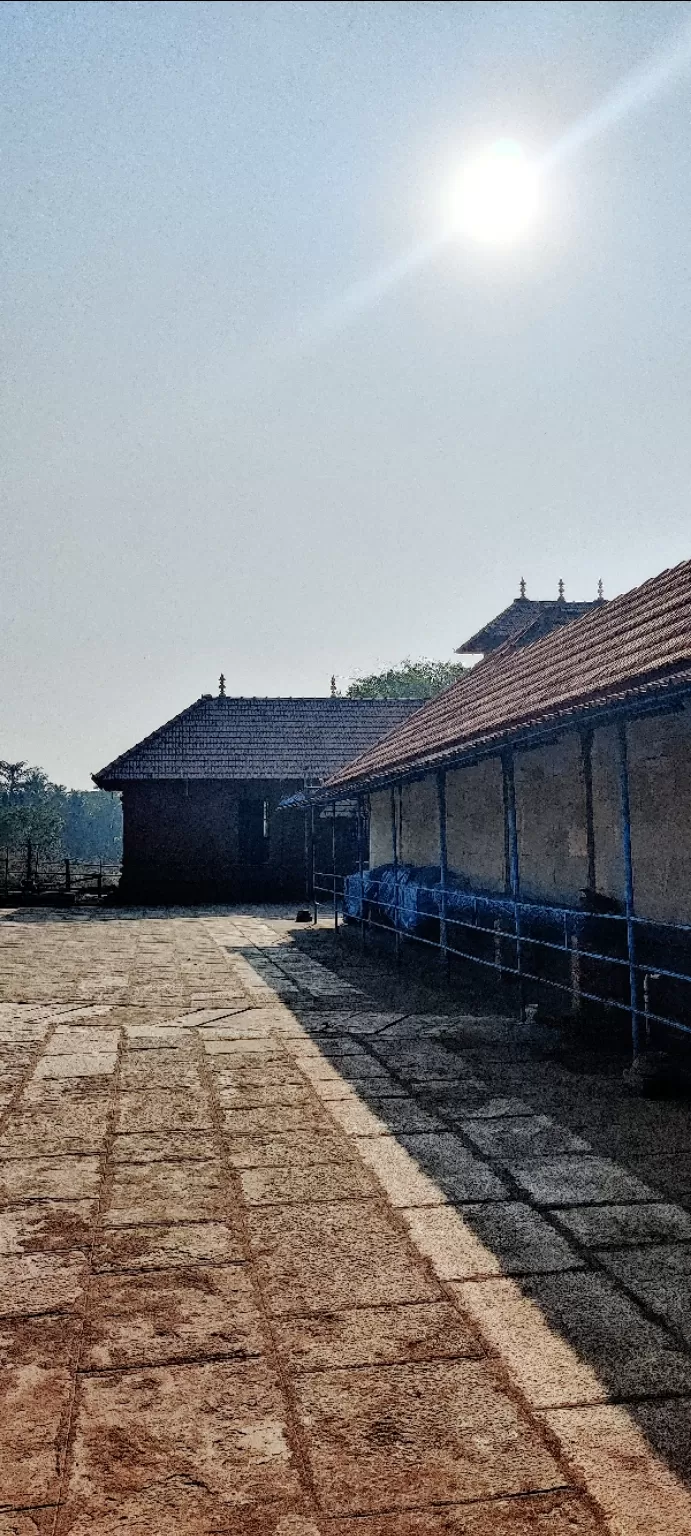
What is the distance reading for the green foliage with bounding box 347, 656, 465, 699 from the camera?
66438mm

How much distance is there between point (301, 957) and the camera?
12227mm

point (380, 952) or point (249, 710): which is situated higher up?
point (249, 710)

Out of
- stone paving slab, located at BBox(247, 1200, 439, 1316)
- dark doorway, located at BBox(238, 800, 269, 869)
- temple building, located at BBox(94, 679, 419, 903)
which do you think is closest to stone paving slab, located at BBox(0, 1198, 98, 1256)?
stone paving slab, located at BBox(247, 1200, 439, 1316)

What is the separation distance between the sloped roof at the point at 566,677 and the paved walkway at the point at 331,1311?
2.33 metres

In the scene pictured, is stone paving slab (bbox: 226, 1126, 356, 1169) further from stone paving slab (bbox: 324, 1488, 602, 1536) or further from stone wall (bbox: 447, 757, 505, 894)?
stone wall (bbox: 447, 757, 505, 894)

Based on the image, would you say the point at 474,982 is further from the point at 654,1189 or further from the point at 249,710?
the point at 249,710

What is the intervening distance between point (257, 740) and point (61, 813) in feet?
309

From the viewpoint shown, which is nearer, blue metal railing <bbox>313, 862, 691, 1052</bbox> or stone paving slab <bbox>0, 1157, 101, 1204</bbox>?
stone paving slab <bbox>0, 1157, 101, 1204</bbox>

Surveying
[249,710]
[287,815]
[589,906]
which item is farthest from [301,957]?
[249,710]

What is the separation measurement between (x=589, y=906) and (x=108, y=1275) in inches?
208

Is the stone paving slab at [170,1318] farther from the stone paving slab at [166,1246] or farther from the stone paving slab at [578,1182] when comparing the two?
the stone paving slab at [578,1182]

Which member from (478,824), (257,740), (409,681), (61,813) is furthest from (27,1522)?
(61,813)

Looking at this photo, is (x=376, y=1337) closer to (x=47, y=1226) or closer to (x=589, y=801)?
(x=47, y=1226)

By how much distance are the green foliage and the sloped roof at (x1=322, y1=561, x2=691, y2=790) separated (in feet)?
174
